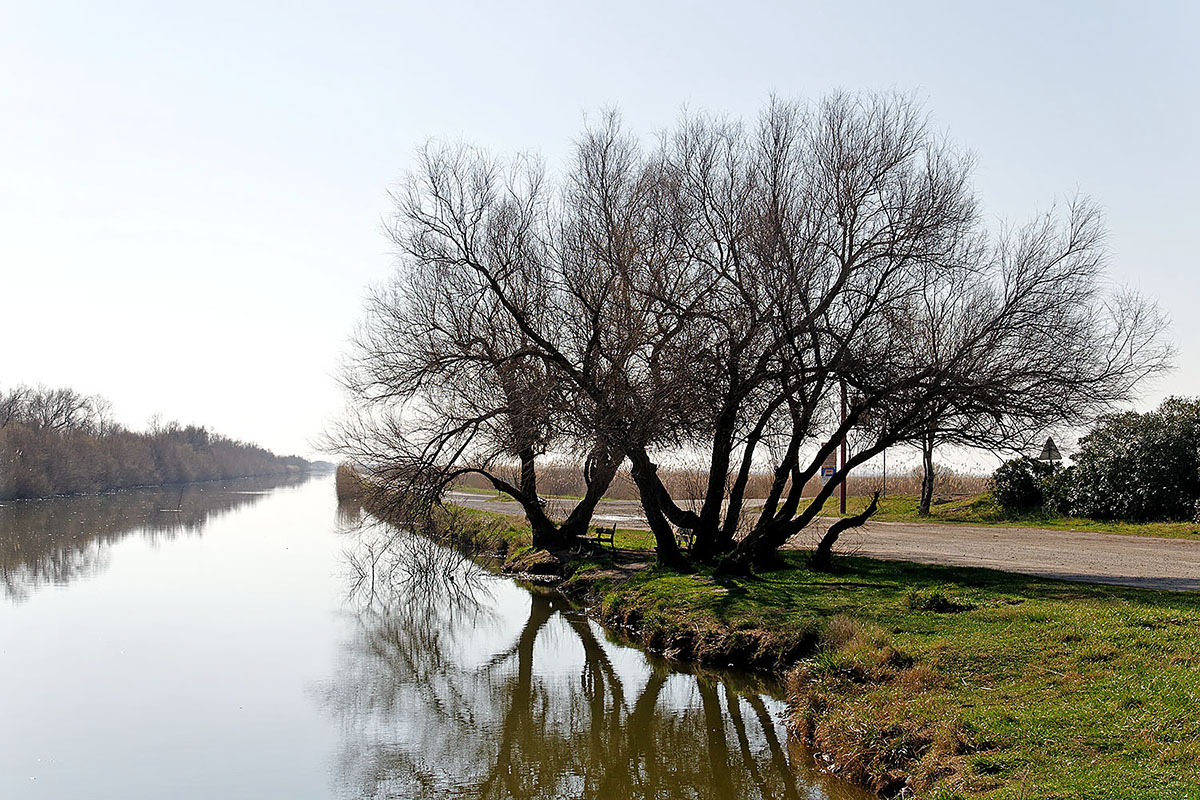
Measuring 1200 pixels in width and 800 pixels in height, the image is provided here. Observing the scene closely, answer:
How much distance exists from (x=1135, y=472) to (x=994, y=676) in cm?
1901

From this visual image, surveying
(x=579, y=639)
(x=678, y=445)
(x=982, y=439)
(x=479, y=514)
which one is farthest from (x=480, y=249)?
(x=479, y=514)

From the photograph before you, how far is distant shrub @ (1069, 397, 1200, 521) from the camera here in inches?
981

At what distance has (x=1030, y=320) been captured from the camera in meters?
16.1

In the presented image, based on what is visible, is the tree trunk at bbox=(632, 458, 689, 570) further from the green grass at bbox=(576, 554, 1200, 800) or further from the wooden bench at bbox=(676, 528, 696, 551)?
the green grass at bbox=(576, 554, 1200, 800)

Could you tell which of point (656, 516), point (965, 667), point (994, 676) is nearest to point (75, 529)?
point (656, 516)

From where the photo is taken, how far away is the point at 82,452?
7594 centimetres

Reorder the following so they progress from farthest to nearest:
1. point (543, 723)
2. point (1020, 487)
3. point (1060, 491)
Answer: point (1020, 487)
point (1060, 491)
point (543, 723)

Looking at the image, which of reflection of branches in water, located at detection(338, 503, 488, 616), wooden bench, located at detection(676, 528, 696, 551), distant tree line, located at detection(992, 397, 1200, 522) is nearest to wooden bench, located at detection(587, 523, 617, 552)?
wooden bench, located at detection(676, 528, 696, 551)

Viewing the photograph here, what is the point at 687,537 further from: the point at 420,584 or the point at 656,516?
the point at 420,584

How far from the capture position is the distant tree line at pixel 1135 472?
24.9 meters

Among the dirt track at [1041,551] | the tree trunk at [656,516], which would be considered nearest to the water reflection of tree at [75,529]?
the tree trunk at [656,516]

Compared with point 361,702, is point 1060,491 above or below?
above

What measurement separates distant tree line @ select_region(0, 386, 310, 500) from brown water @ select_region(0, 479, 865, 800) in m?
46.8

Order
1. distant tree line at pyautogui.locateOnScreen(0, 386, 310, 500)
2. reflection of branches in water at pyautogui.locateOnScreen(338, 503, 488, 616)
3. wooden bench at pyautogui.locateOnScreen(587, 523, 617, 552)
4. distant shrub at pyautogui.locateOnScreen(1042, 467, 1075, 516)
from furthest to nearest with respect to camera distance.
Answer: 1. distant tree line at pyautogui.locateOnScreen(0, 386, 310, 500)
2. distant shrub at pyautogui.locateOnScreen(1042, 467, 1075, 516)
3. wooden bench at pyautogui.locateOnScreen(587, 523, 617, 552)
4. reflection of branches in water at pyautogui.locateOnScreen(338, 503, 488, 616)
